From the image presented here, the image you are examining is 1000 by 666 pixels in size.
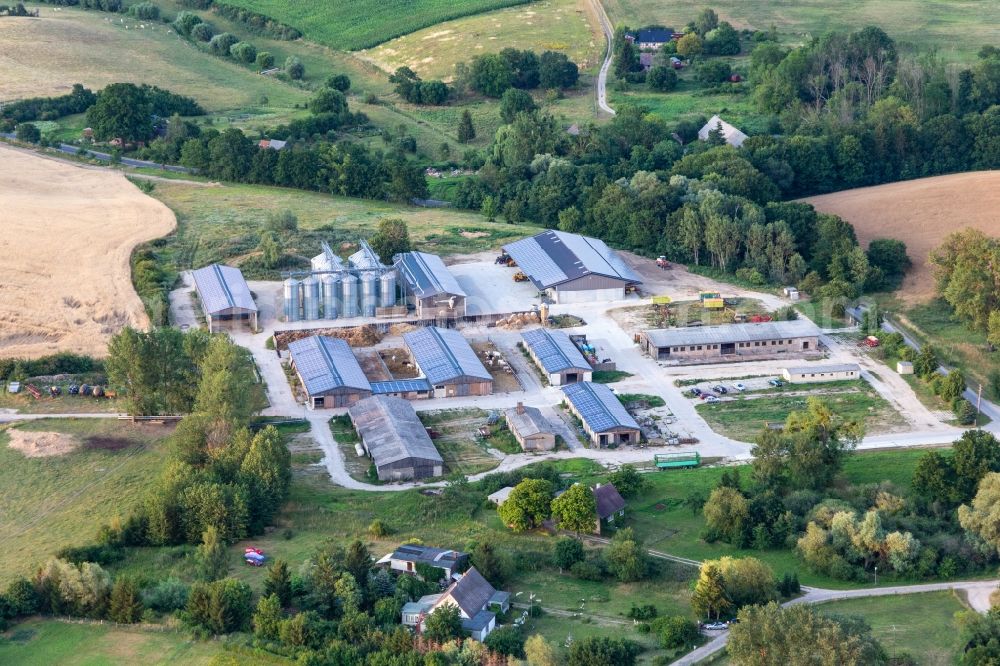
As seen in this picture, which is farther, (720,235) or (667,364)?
(720,235)

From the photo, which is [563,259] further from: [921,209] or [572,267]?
[921,209]

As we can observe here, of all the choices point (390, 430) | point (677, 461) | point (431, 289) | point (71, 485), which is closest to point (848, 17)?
point (431, 289)

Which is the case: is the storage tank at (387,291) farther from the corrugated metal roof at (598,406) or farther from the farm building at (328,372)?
the corrugated metal roof at (598,406)

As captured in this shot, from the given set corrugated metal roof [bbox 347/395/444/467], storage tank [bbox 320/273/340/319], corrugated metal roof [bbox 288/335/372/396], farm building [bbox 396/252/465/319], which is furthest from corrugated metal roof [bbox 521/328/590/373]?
storage tank [bbox 320/273/340/319]

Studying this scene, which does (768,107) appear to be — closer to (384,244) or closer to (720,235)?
(720,235)

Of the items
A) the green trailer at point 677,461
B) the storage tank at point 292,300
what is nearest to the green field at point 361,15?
the storage tank at point 292,300

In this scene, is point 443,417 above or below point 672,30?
below

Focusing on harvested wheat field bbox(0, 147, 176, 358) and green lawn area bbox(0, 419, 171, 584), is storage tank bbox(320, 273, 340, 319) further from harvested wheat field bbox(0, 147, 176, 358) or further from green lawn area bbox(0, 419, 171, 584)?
green lawn area bbox(0, 419, 171, 584)


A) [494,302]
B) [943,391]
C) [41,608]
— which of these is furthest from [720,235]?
[41,608]
